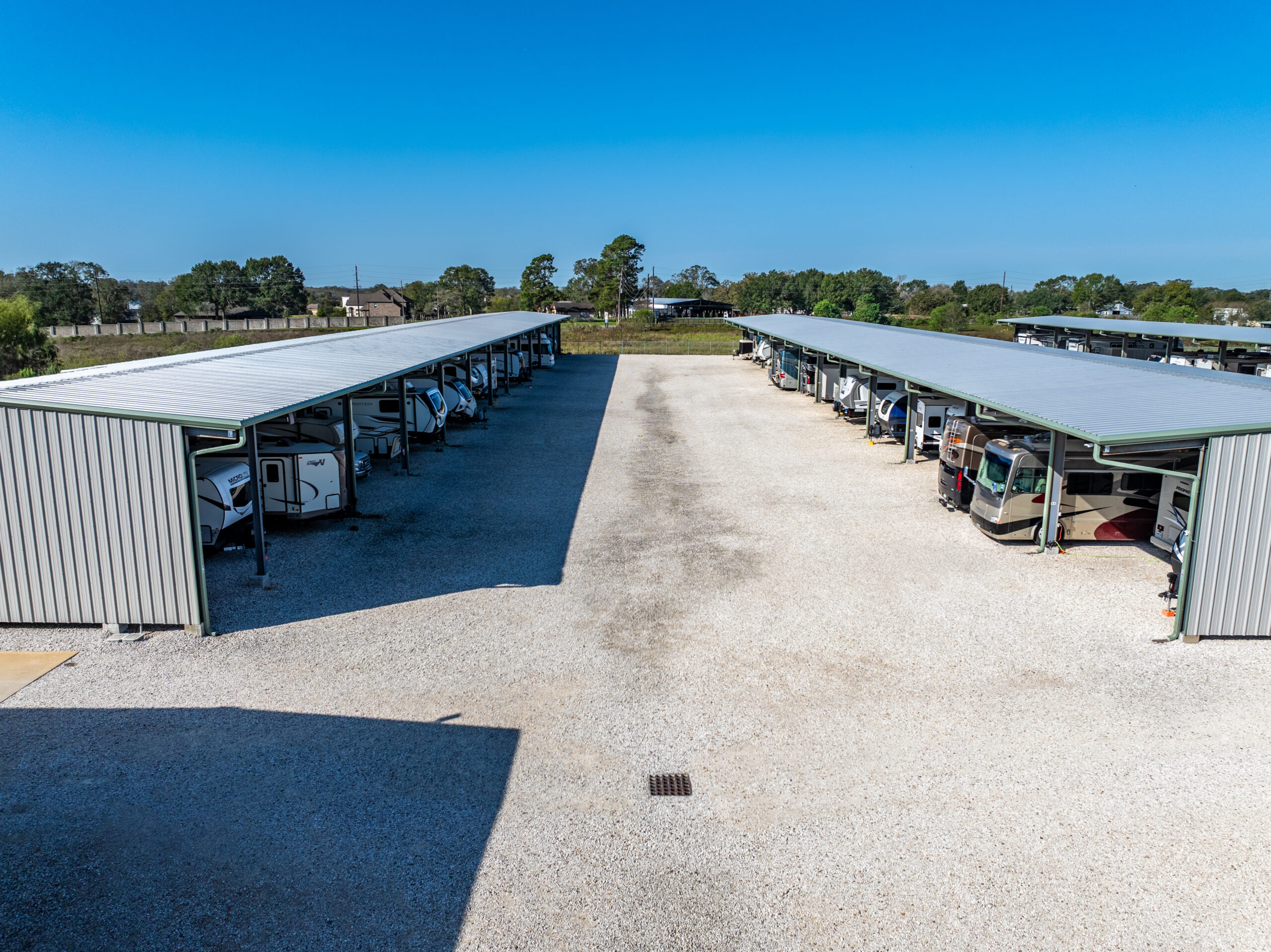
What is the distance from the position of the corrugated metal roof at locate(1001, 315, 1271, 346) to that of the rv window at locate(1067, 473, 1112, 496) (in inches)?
1031

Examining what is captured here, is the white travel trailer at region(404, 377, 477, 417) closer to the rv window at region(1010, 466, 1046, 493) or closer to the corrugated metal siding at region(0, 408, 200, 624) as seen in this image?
the corrugated metal siding at region(0, 408, 200, 624)

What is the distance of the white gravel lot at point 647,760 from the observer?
21.6 feet

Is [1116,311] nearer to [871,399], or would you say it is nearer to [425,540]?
[871,399]

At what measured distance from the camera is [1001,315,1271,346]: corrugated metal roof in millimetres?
36781

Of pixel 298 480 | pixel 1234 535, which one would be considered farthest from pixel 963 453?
pixel 298 480

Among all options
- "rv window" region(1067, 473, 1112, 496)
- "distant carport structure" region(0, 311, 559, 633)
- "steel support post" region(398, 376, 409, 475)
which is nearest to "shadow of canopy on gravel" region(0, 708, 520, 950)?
"distant carport structure" region(0, 311, 559, 633)

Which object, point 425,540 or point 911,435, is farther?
point 911,435

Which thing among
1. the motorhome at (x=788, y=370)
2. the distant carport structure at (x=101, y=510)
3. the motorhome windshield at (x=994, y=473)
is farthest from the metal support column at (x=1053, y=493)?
the motorhome at (x=788, y=370)

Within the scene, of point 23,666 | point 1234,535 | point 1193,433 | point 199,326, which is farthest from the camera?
point 199,326

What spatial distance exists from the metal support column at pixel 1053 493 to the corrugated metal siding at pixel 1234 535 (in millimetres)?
3940

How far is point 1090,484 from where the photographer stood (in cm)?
1557

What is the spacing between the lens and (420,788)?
818 centimetres

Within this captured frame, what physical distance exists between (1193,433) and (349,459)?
627 inches

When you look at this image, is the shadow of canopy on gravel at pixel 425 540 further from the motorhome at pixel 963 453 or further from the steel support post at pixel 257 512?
the motorhome at pixel 963 453
